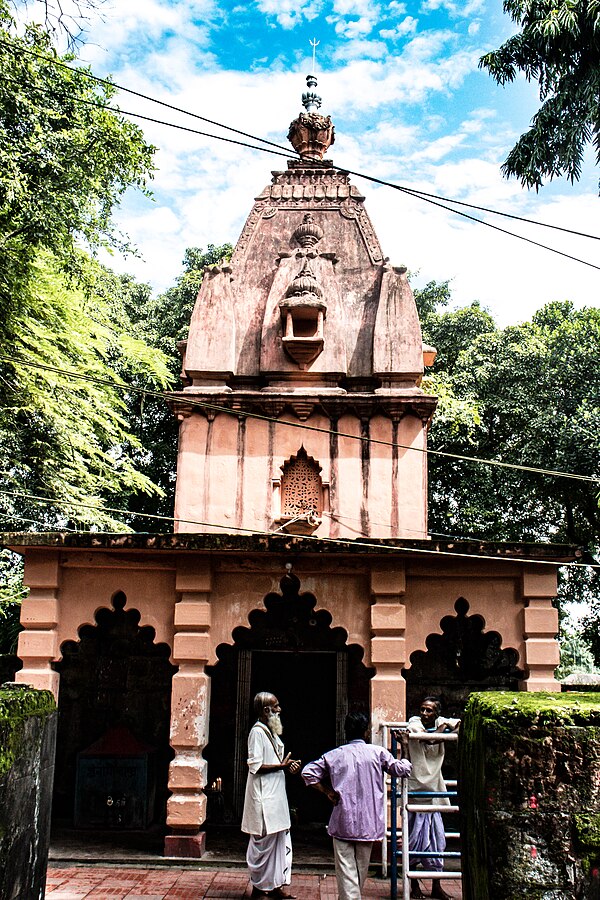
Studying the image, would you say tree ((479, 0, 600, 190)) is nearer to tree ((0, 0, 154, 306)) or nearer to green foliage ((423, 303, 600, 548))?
green foliage ((423, 303, 600, 548))

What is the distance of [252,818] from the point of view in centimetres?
714

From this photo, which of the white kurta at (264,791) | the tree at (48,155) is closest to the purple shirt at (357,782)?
the white kurta at (264,791)

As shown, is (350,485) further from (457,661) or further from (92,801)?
(92,801)

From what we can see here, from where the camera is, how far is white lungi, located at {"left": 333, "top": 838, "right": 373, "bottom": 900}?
6.15 m

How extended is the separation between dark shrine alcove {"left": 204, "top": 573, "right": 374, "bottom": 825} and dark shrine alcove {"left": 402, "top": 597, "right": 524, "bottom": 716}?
799 mm

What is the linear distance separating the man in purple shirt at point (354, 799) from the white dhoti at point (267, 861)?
3.41ft

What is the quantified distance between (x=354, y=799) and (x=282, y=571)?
3.46m

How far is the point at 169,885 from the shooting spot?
771cm

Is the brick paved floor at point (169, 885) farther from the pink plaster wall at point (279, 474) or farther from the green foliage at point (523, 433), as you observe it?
the green foliage at point (523, 433)

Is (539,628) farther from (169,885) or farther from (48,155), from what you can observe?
(48,155)

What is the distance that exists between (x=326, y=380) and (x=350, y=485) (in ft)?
5.74

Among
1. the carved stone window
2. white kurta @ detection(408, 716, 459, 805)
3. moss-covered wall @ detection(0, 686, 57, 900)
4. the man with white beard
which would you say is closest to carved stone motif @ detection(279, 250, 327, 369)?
the carved stone window

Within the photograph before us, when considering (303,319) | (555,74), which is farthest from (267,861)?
(555,74)

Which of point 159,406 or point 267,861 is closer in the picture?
point 267,861
